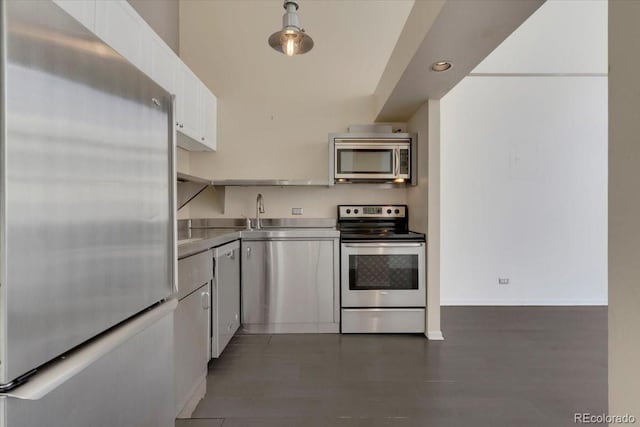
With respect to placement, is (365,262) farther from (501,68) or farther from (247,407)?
(501,68)

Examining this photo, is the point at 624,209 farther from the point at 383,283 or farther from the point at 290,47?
the point at 383,283

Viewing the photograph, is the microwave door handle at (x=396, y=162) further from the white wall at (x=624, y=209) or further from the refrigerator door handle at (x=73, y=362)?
the refrigerator door handle at (x=73, y=362)

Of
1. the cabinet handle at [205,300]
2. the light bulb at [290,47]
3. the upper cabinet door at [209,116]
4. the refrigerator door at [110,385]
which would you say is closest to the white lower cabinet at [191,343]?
the cabinet handle at [205,300]

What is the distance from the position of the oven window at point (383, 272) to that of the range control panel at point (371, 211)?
2.18ft

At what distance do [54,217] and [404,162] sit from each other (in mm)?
2747

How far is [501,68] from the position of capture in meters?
3.40

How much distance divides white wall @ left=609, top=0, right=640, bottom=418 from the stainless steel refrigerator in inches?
51.2

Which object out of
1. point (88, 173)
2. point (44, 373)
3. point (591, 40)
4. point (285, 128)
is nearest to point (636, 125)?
point (88, 173)

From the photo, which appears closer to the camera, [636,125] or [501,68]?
[636,125]

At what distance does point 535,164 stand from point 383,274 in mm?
2197

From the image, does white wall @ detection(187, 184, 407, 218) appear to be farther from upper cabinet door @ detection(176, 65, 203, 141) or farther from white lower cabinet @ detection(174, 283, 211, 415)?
white lower cabinet @ detection(174, 283, 211, 415)

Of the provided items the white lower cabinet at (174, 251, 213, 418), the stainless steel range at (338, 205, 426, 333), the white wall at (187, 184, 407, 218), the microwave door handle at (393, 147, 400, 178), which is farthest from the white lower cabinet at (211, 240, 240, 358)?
the microwave door handle at (393, 147, 400, 178)

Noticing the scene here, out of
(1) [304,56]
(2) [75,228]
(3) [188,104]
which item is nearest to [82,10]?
(3) [188,104]

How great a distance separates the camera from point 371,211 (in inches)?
130
